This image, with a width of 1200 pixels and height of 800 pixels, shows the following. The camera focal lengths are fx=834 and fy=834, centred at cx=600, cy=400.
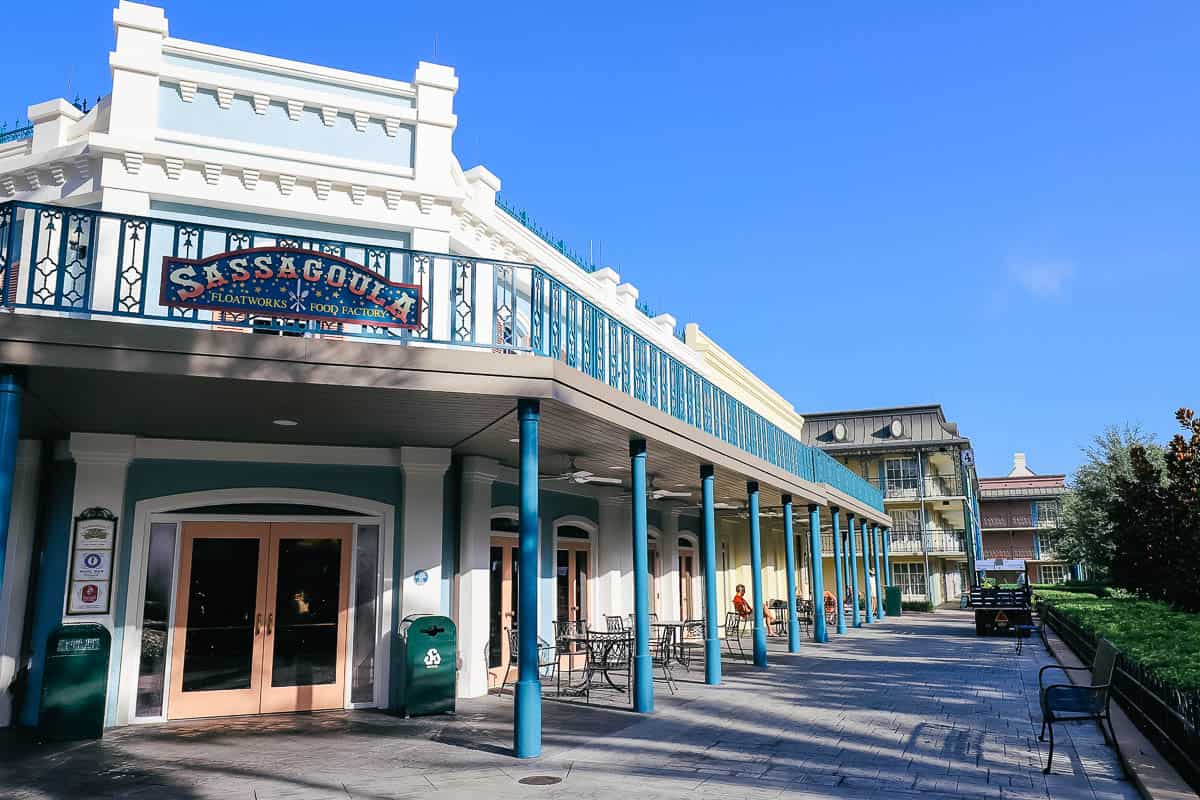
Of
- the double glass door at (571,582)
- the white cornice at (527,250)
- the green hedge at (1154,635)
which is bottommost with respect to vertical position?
the green hedge at (1154,635)

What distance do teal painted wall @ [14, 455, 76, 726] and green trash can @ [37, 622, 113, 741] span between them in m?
0.61

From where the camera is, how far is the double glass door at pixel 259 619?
417 inches

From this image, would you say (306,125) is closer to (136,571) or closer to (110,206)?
(110,206)

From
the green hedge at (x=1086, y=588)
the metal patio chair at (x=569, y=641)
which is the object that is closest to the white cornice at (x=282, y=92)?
the metal patio chair at (x=569, y=641)

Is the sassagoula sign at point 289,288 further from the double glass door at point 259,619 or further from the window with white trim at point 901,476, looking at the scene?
the window with white trim at point 901,476

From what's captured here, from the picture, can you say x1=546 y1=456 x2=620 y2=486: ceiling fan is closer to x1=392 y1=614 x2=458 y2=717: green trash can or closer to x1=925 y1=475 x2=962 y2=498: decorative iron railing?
x1=392 y1=614 x2=458 y2=717: green trash can

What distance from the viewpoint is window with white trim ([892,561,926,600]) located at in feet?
140

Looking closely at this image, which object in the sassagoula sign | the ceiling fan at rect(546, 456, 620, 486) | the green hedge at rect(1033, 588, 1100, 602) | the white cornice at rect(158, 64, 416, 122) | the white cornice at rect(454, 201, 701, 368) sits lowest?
the green hedge at rect(1033, 588, 1100, 602)

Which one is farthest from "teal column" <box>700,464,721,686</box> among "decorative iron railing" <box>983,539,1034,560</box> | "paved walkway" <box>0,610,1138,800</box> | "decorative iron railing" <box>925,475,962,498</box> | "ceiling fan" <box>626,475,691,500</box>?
"decorative iron railing" <box>983,539,1034,560</box>

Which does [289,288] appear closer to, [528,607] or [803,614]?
[528,607]

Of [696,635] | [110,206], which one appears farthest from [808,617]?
[110,206]

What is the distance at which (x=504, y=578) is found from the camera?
1404 cm

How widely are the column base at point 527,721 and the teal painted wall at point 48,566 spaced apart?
5.70 m

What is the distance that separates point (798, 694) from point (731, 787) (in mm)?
5577
